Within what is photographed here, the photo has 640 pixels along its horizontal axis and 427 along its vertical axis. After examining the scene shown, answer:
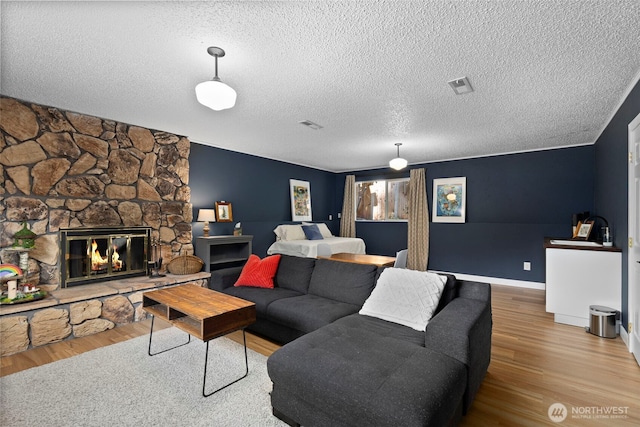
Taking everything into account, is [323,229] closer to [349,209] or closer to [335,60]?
[349,209]

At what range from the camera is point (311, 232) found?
6551mm

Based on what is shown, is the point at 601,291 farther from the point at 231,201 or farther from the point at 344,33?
the point at 231,201

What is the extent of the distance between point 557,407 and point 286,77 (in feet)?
10.4

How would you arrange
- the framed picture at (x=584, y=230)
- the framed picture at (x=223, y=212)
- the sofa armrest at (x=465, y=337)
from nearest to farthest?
the sofa armrest at (x=465, y=337)
the framed picture at (x=584, y=230)
the framed picture at (x=223, y=212)

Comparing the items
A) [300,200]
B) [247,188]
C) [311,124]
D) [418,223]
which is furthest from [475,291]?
[300,200]

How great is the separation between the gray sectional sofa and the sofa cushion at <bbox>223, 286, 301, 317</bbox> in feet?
0.66

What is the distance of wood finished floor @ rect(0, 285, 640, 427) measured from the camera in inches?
74.6

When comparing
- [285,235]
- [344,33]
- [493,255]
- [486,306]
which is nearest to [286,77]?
[344,33]

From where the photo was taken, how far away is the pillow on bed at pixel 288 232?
6176 mm

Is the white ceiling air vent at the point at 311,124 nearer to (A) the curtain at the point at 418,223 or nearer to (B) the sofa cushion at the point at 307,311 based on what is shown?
(B) the sofa cushion at the point at 307,311

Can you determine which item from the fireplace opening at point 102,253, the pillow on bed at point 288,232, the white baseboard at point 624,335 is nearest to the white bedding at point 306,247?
the pillow on bed at point 288,232

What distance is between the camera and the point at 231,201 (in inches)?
213

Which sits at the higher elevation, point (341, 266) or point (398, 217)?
point (398, 217)

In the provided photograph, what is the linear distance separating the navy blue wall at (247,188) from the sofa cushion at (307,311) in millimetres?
2765
